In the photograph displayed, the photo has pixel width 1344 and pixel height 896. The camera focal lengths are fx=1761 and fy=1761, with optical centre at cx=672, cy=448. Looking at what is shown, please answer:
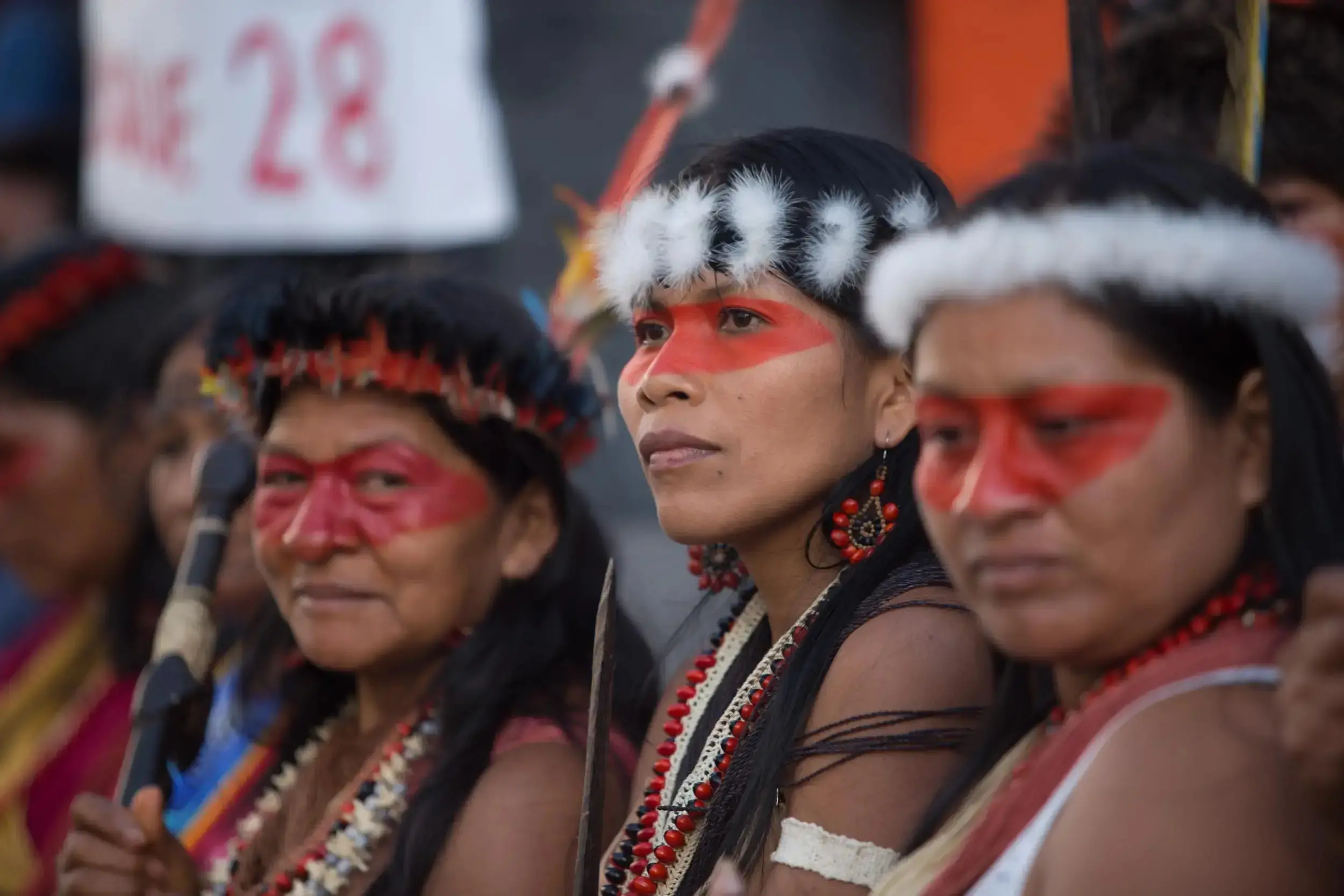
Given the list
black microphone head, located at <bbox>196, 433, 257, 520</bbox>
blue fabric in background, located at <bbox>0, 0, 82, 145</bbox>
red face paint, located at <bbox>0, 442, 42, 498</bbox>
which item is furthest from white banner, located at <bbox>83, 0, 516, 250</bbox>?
black microphone head, located at <bbox>196, 433, 257, 520</bbox>

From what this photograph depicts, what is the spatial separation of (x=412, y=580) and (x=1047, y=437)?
4.78 ft

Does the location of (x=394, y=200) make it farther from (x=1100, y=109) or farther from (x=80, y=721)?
(x=1100, y=109)

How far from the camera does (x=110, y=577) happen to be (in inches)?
168

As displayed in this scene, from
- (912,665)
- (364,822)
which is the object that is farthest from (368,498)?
(912,665)

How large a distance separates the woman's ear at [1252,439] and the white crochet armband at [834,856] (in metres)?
0.64

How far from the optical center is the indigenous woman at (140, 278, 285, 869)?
336 cm

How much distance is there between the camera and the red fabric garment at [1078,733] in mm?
1624

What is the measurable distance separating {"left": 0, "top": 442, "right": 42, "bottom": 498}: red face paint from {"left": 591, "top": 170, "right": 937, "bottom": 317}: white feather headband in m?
2.32

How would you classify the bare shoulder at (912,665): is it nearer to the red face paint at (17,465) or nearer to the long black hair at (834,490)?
the long black hair at (834,490)

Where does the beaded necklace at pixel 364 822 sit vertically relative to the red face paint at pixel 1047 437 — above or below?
below

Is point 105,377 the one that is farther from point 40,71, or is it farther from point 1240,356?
point 40,71

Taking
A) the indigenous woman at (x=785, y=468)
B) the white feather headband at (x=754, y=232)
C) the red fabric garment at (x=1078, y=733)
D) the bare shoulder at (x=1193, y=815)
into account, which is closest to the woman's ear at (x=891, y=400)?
the indigenous woman at (x=785, y=468)

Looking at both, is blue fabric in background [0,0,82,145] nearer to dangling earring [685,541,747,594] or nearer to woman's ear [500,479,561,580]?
woman's ear [500,479,561,580]

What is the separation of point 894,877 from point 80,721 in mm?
2850
